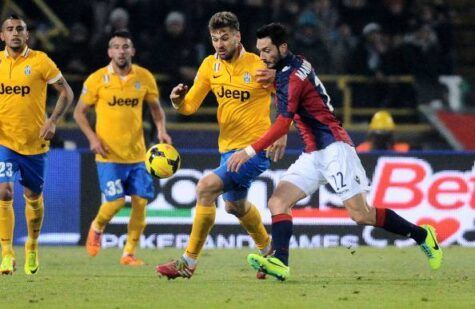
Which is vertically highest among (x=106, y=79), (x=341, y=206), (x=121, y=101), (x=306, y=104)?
(x=306, y=104)

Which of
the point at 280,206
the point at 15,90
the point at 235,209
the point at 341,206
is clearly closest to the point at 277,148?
the point at 280,206

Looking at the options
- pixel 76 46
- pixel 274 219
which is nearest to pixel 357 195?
pixel 274 219

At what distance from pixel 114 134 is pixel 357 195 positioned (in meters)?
3.91

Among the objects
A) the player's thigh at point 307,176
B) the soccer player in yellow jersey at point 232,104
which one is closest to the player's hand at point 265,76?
the soccer player in yellow jersey at point 232,104

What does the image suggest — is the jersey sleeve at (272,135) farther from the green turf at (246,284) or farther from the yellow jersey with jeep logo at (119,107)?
the yellow jersey with jeep logo at (119,107)

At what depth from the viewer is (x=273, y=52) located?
34.9 feet

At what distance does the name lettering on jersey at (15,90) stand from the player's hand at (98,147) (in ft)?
6.00

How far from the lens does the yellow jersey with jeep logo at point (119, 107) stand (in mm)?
13836

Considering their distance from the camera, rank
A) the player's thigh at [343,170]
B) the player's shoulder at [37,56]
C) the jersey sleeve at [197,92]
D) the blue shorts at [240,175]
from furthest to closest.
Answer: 1. the player's shoulder at [37,56]
2. the jersey sleeve at [197,92]
3. the blue shorts at [240,175]
4. the player's thigh at [343,170]

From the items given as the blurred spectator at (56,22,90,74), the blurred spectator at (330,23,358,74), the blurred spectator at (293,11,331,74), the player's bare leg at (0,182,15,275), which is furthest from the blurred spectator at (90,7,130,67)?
the player's bare leg at (0,182,15,275)

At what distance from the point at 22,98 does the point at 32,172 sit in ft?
2.28

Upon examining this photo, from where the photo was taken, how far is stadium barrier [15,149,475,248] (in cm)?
1596

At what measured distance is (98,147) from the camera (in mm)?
13711

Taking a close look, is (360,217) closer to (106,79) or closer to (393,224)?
A: (393,224)
